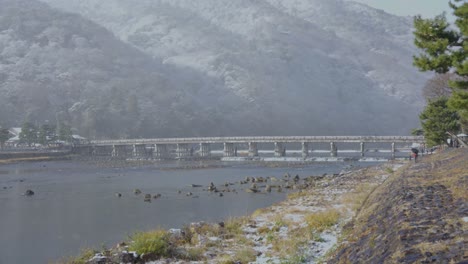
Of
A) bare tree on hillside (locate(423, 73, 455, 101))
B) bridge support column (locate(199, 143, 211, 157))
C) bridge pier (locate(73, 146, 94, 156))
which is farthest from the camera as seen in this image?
bridge pier (locate(73, 146, 94, 156))

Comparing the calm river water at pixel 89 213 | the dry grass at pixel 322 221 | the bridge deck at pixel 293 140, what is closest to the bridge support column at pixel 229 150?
the bridge deck at pixel 293 140

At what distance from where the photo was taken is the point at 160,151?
155250mm

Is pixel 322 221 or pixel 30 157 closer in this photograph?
pixel 322 221

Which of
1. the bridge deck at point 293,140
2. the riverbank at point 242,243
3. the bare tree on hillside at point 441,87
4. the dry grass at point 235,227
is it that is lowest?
the dry grass at point 235,227

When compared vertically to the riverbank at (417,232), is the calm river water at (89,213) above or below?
below

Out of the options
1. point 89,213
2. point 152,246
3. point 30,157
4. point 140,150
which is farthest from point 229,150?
point 152,246

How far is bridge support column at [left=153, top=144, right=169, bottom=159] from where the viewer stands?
5759 inches

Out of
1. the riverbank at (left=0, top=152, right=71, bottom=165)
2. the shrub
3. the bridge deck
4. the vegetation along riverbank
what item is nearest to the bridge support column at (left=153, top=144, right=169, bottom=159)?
the bridge deck

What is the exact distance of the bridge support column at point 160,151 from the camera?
480 ft

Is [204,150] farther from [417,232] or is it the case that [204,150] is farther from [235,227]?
[417,232]

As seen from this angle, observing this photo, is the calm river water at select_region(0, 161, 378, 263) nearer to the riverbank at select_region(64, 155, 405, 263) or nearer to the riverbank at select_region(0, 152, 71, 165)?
the riverbank at select_region(64, 155, 405, 263)

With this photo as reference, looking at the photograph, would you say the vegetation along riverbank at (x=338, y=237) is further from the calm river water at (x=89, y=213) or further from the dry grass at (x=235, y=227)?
the calm river water at (x=89, y=213)

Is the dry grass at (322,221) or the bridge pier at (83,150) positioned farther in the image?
the bridge pier at (83,150)

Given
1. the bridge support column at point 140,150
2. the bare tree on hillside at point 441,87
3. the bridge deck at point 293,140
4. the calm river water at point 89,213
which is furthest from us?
the bridge support column at point 140,150
